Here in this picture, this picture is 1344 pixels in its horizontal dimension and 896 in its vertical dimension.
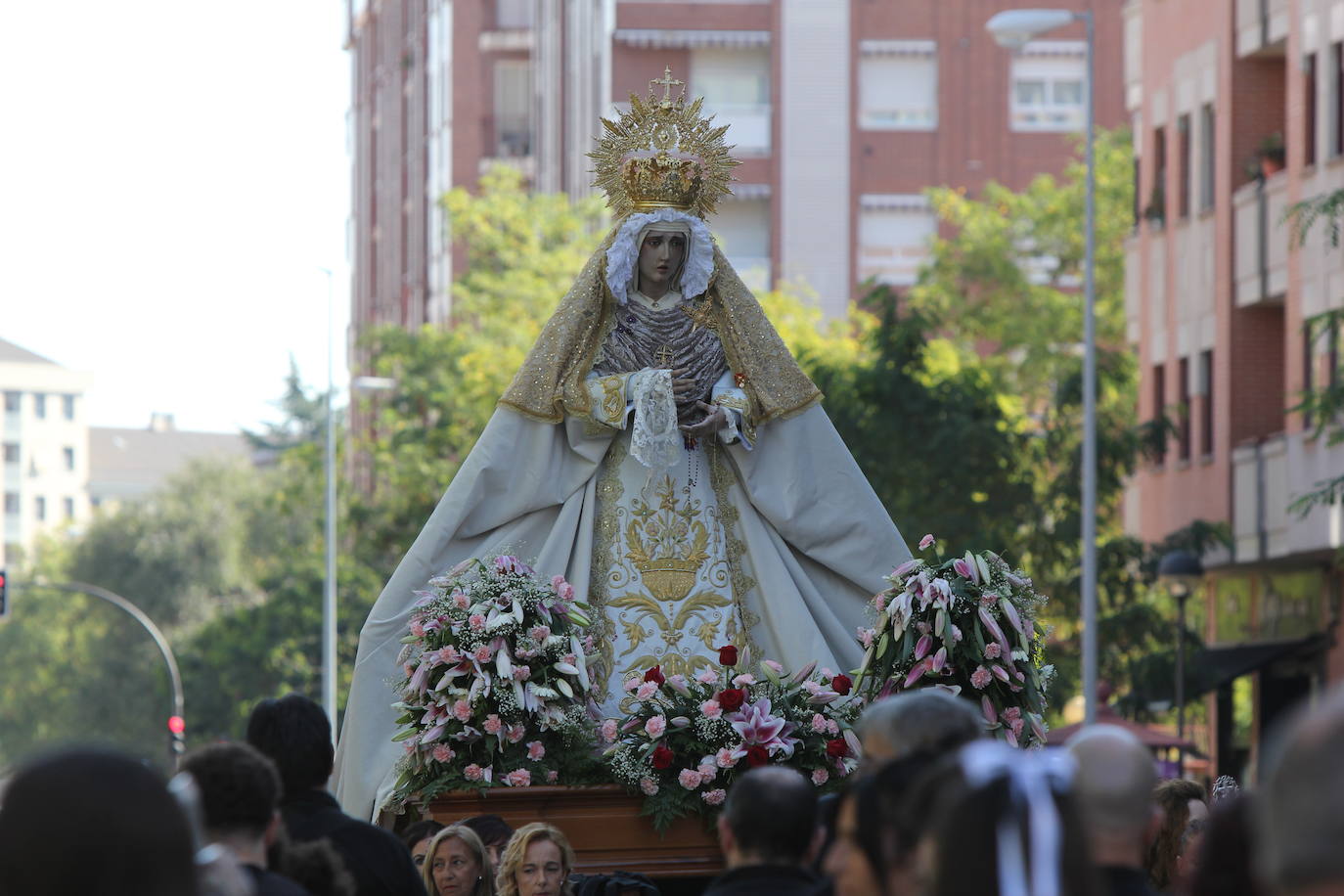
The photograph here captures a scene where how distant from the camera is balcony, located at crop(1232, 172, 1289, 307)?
31.0m

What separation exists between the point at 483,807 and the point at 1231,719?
25587 millimetres

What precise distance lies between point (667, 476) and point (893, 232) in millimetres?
44347

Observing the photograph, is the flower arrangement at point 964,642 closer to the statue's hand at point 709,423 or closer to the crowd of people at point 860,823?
the statue's hand at point 709,423

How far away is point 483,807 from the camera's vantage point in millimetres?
10641

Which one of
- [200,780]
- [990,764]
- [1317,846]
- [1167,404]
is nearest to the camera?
[1317,846]

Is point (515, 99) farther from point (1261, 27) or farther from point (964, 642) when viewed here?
point (964, 642)

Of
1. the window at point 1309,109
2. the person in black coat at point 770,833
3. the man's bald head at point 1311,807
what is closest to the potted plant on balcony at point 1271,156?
the window at point 1309,109

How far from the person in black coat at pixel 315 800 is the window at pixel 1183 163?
95.1 feet

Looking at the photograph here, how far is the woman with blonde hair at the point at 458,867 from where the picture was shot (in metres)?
9.22

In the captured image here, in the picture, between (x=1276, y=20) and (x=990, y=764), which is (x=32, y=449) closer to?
(x=1276, y=20)

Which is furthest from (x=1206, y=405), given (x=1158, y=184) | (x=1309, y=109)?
(x=1309, y=109)

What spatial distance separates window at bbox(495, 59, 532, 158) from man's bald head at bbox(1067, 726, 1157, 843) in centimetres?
6506

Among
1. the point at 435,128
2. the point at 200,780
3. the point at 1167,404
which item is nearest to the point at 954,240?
the point at 1167,404

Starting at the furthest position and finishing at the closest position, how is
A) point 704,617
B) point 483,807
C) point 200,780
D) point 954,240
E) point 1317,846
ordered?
point 954,240 → point 704,617 → point 483,807 → point 200,780 → point 1317,846
